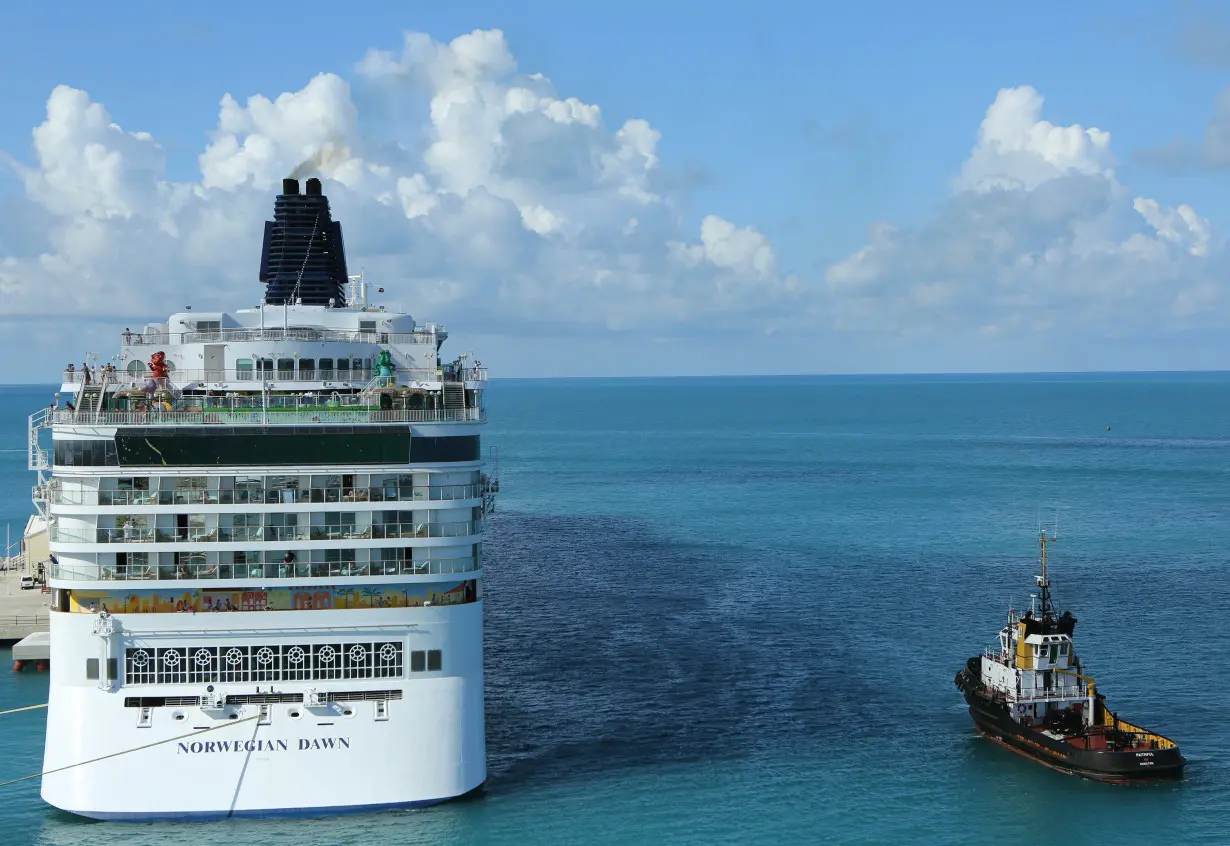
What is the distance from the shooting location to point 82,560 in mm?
36875

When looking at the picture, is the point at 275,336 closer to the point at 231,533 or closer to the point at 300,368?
the point at 300,368

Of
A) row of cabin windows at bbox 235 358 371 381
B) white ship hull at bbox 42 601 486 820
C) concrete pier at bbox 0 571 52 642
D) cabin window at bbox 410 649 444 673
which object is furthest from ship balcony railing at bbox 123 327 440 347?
concrete pier at bbox 0 571 52 642

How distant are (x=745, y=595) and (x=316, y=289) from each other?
30460mm

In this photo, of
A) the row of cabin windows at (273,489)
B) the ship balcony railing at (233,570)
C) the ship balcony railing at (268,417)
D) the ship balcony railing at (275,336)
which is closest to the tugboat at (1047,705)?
the ship balcony railing at (233,570)

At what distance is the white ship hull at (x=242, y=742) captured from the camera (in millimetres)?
35812

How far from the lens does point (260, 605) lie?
37094 mm

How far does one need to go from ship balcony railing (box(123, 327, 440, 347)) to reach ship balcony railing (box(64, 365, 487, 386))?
3.65 ft

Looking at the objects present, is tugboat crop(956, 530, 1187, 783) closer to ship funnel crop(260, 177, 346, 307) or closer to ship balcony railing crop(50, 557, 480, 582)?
ship balcony railing crop(50, 557, 480, 582)

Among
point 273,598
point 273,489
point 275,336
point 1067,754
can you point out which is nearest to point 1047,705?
point 1067,754

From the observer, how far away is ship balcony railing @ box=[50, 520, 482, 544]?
121ft

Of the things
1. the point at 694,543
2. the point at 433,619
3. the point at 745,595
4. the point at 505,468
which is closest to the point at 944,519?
the point at 694,543

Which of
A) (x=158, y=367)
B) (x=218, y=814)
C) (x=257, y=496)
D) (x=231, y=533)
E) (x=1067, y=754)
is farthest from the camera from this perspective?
(x=1067, y=754)

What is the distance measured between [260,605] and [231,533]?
2.15 metres

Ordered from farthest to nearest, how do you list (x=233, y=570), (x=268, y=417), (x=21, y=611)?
(x=21, y=611) < (x=268, y=417) < (x=233, y=570)
